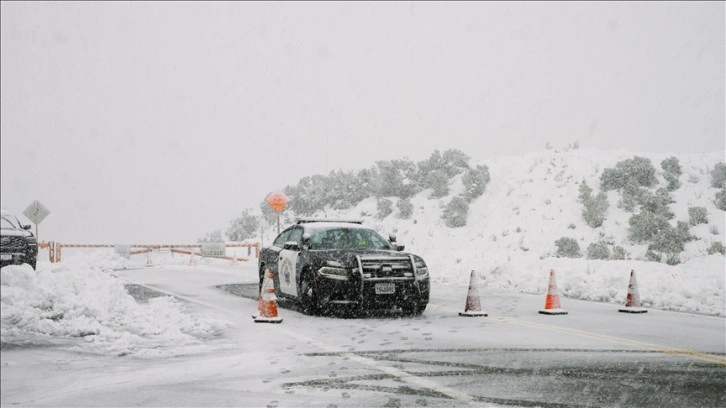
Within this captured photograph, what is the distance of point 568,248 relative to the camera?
127 ft

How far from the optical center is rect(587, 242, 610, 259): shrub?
3600 centimetres

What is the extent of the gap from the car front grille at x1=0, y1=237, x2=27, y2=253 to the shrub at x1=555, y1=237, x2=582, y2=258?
26.1 meters

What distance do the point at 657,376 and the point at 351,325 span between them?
5.10 m

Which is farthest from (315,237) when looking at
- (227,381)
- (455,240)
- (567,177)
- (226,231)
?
(226,231)

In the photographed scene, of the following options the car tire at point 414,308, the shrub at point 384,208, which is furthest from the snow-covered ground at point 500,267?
the car tire at point 414,308

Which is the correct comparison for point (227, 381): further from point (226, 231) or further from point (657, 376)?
point (226, 231)

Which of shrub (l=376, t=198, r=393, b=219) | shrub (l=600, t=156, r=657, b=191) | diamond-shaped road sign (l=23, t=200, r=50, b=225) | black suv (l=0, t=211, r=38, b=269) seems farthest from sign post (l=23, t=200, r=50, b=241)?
shrub (l=600, t=156, r=657, b=191)

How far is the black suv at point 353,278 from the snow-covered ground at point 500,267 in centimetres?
188

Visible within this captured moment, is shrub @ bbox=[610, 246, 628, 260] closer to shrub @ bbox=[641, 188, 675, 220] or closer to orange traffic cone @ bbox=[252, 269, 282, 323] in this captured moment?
shrub @ bbox=[641, 188, 675, 220]

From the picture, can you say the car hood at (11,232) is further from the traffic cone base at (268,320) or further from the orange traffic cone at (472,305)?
the orange traffic cone at (472,305)

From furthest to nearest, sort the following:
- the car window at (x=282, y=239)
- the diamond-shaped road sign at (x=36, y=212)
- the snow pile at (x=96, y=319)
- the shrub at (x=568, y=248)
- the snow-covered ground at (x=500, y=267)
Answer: the shrub at (x=568, y=248), the diamond-shaped road sign at (x=36, y=212), the car window at (x=282, y=239), the snow-covered ground at (x=500, y=267), the snow pile at (x=96, y=319)

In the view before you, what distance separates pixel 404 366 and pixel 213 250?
112 ft

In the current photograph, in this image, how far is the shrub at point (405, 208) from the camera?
52094mm

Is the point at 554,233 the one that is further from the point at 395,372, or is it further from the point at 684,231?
the point at 395,372
